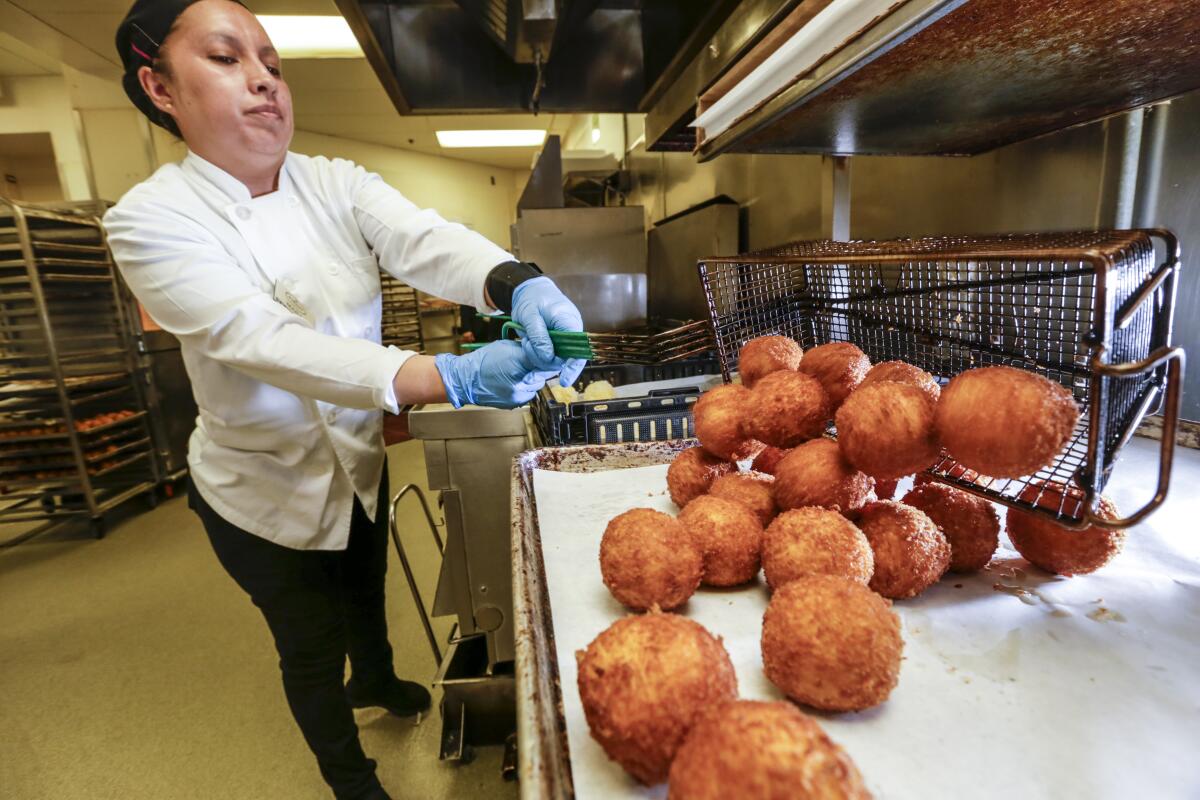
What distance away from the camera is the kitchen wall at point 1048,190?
4.09 ft

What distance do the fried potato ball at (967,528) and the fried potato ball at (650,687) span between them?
1.87 feet

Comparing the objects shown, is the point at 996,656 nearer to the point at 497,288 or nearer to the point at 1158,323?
the point at 1158,323

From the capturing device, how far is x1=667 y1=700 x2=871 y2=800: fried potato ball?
49cm

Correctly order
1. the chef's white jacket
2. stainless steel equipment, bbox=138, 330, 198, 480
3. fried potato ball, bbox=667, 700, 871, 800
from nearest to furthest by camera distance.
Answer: fried potato ball, bbox=667, 700, 871, 800
the chef's white jacket
stainless steel equipment, bbox=138, 330, 198, 480

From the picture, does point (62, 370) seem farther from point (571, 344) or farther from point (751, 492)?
point (751, 492)

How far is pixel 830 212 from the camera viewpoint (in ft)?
5.61

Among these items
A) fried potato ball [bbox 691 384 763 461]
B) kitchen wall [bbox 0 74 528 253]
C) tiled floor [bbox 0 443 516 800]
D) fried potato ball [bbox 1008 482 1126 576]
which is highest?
kitchen wall [bbox 0 74 528 253]

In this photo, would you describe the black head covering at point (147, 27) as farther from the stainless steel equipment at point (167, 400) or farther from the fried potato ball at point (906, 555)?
the stainless steel equipment at point (167, 400)

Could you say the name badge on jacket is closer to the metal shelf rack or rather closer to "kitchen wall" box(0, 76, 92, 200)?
"kitchen wall" box(0, 76, 92, 200)

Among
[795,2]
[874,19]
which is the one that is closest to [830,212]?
[795,2]

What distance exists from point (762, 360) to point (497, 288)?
0.78 metres

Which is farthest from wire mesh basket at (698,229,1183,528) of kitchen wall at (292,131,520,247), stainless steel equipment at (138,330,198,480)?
kitchen wall at (292,131,520,247)

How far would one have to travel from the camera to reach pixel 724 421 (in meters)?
1.16

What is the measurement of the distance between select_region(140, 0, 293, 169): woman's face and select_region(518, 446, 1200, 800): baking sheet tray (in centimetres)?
139
